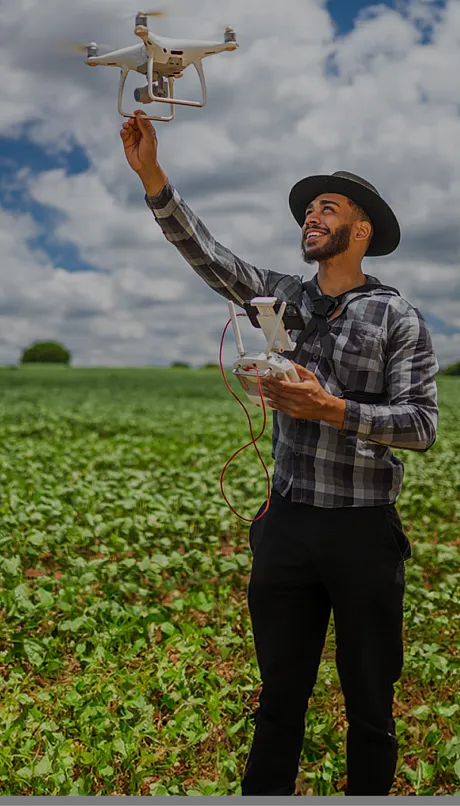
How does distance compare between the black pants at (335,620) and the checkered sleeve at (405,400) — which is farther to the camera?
the black pants at (335,620)

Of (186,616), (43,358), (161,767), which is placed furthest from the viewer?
(43,358)

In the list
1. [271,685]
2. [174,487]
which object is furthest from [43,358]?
[271,685]

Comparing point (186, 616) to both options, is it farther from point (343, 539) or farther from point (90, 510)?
point (343, 539)

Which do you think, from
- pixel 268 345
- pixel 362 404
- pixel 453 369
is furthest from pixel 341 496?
pixel 453 369

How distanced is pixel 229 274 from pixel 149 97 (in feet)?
2.62

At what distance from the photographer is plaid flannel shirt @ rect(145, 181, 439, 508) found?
2.82 meters

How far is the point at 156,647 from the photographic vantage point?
484cm

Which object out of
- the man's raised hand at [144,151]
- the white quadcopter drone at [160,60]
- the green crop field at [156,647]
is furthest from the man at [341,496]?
the green crop field at [156,647]

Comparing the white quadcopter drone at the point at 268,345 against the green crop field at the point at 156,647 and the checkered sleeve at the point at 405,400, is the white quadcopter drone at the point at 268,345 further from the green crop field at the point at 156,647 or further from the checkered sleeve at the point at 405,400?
the green crop field at the point at 156,647

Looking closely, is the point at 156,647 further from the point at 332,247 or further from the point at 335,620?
the point at 332,247

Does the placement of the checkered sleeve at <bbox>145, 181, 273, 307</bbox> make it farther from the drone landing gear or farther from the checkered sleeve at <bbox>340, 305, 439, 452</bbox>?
the checkered sleeve at <bbox>340, 305, 439, 452</bbox>

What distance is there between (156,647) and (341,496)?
2.36 metres

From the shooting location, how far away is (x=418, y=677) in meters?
4.67

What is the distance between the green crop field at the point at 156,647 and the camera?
12.5 feet
